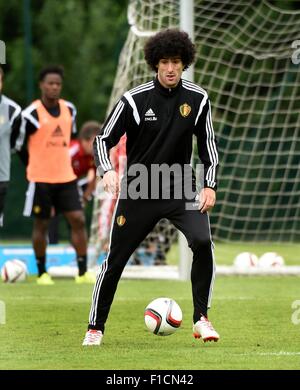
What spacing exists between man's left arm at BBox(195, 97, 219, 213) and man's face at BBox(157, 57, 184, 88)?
0.28m

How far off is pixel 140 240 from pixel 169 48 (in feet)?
4.23

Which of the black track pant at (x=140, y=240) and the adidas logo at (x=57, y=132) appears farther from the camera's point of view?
the adidas logo at (x=57, y=132)

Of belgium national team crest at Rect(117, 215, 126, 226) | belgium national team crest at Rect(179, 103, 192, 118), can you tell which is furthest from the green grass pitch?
belgium national team crest at Rect(179, 103, 192, 118)

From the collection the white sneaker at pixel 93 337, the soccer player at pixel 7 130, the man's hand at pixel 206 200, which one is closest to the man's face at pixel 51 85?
the soccer player at pixel 7 130

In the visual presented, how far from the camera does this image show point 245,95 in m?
17.8

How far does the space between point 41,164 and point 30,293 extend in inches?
72.8

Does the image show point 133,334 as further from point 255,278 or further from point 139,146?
point 255,278

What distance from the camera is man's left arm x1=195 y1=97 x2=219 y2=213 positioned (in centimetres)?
781

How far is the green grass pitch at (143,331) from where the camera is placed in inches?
277

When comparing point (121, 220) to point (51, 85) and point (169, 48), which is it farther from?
point (51, 85)

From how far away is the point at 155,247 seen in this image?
15297mm

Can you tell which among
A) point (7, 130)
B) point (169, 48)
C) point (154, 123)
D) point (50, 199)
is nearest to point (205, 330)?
point (154, 123)

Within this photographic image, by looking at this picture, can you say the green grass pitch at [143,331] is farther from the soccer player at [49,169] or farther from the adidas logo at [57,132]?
the adidas logo at [57,132]

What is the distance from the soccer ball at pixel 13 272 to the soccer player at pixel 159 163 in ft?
18.5
